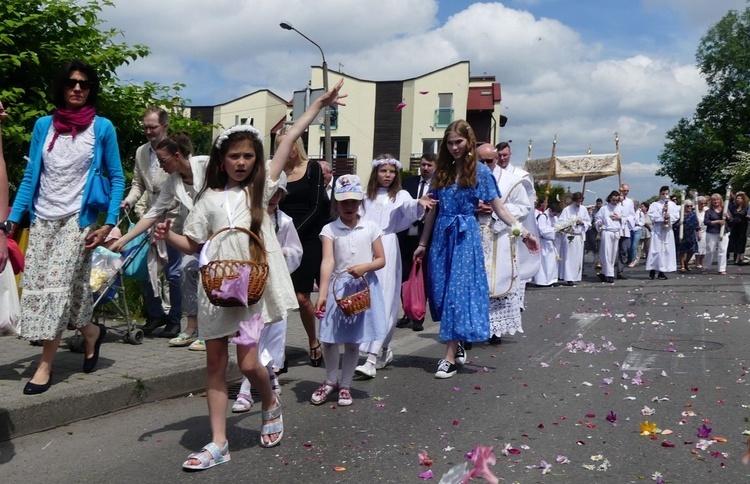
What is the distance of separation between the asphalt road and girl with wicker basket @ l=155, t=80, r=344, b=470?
0.90 feet

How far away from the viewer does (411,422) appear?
5332mm

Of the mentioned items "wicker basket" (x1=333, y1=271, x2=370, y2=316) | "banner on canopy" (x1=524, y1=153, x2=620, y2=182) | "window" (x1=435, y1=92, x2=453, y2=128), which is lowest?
"wicker basket" (x1=333, y1=271, x2=370, y2=316)

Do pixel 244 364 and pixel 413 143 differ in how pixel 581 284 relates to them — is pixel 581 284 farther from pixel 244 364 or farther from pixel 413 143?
pixel 413 143

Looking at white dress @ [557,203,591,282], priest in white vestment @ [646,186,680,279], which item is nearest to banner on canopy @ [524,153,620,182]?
priest in white vestment @ [646,186,680,279]

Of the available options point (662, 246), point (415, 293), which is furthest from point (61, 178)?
point (662, 246)

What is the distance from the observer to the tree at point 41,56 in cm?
990

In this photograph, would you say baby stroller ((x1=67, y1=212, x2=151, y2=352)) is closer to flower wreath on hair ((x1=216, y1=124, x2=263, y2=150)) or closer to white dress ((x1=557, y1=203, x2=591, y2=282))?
flower wreath on hair ((x1=216, y1=124, x2=263, y2=150))

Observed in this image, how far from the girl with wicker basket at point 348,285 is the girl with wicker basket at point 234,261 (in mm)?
1248

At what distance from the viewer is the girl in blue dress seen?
7039 mm

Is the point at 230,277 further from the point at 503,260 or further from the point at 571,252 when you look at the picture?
the point at 571,252

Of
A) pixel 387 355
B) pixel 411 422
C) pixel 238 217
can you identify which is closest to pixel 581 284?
pixel 387 355

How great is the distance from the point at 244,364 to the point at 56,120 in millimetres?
2354

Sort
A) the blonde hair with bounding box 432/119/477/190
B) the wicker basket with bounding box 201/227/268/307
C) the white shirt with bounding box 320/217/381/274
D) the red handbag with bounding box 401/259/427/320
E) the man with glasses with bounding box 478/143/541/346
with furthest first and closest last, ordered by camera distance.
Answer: the man with glasses with bounding box 478/143/541/346 → the red handbag with bounding box 401/259/427/320 → the blonde hair with bounding box 432/119/477/190 → the white shirt with bounding box 320/217/381/274 → the wicker basket with bounding box 201/227/268/307

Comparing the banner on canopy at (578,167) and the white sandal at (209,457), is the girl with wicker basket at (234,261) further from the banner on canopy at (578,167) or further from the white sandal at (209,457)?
the banner on canopy at (578,167)
